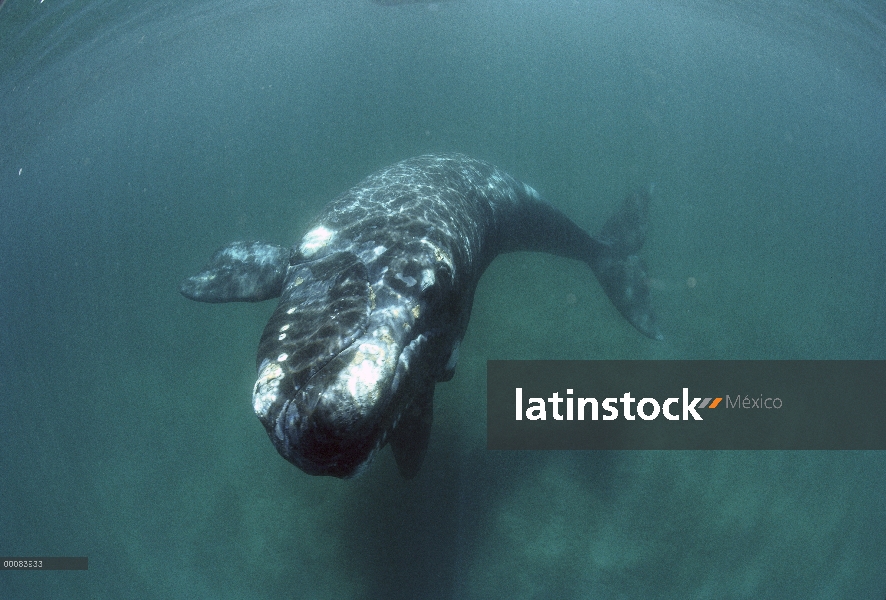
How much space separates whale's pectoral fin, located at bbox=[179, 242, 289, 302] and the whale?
26 mm

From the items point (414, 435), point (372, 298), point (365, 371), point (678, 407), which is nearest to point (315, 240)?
point (372, 298)

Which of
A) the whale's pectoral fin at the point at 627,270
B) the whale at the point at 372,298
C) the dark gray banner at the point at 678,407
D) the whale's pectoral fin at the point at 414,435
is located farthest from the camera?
the whale's pectoral fin at the point at 627,270

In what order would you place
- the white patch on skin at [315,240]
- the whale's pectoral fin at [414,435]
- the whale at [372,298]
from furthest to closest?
1. the white patch on skin at [315,240]
2. the whale's pectoral fin at [414,435]
3. the whale at [372,298]

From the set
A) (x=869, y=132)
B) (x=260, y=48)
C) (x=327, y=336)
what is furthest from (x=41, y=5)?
(x=869, y=132)

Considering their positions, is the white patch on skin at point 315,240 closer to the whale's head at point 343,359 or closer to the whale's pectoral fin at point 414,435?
the whale's head at point 343,359

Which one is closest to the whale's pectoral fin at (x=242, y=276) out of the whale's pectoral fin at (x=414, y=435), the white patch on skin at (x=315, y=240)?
the white patch on skin at (x=315, y=240)

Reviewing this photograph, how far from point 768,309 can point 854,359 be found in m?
5.47

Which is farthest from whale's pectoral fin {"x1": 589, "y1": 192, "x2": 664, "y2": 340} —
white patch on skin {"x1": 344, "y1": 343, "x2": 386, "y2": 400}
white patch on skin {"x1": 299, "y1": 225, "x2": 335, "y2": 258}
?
white patch on skin {"x1": 344, "y1": 343, "x2": 386, "y2": 400}

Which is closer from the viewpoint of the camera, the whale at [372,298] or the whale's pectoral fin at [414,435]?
the whale at [372,298]

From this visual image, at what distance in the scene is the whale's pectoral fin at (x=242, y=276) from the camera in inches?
315

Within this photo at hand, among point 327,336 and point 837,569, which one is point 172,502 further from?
point 837,569

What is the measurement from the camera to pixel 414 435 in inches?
245

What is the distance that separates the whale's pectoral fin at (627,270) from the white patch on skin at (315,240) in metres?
10.1

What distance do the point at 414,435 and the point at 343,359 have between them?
2.71m
